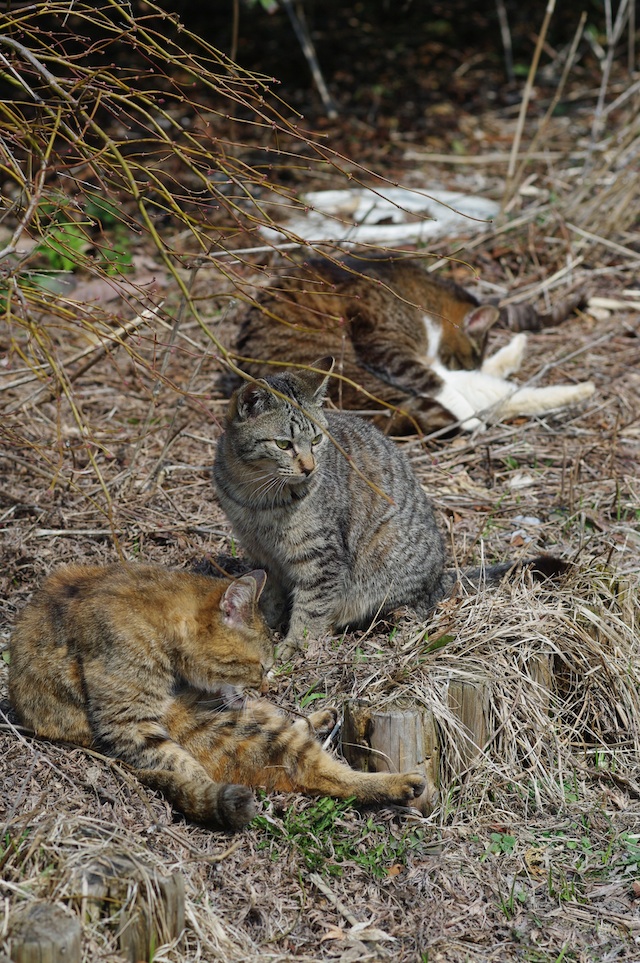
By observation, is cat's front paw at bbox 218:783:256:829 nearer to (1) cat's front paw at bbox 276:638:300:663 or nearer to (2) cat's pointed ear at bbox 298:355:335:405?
(1) cat's front paw at bbox 276:638:300:663

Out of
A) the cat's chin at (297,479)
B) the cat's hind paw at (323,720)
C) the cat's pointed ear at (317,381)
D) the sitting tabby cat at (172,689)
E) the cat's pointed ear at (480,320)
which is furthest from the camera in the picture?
the cat's pointed ear at (480,320)

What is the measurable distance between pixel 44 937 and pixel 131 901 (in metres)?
0.31

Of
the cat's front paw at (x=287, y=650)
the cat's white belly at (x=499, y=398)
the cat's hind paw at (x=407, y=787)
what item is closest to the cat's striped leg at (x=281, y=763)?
the cat's hind paw at (x=407, y=787)

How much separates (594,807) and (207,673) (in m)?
1.67

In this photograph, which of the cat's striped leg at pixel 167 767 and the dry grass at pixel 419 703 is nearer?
the dry grass at pixel 419 703

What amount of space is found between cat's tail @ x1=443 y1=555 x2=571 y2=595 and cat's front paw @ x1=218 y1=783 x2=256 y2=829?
1589 mm

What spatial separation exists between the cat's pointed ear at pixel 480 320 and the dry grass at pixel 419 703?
95cm

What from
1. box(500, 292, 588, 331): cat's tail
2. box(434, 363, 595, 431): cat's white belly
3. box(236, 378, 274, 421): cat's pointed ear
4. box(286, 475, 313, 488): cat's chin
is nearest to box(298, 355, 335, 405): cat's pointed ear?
box(236, 378, 274, 421): cat's pointed ear

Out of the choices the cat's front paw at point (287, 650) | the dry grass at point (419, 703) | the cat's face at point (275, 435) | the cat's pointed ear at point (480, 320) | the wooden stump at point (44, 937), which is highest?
the cat's face at point (275, 435)

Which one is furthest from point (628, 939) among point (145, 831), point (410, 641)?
point (145, 831)

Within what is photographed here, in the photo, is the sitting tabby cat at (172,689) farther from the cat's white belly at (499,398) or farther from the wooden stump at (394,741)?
the cat's white belly at (499,398)

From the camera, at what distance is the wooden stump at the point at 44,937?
2.58 meters

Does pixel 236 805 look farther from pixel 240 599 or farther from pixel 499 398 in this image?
pixel 499 398

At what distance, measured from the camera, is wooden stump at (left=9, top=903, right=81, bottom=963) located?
2576 mm
